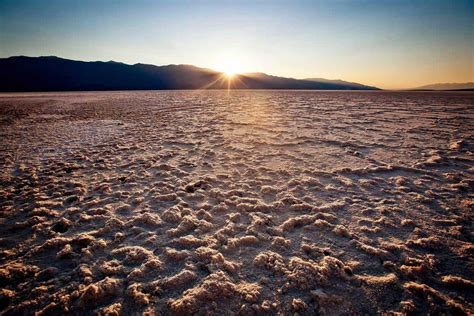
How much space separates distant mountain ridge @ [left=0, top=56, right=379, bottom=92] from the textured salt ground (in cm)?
8558

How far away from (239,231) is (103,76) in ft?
358

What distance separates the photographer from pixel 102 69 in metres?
97.8

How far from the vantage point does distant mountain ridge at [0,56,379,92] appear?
82.1m

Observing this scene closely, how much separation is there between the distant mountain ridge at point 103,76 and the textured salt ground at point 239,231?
8558 cm

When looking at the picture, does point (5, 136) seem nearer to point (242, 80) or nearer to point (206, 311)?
point (206, 311)

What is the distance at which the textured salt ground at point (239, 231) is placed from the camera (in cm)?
180

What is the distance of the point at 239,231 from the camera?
2574mm

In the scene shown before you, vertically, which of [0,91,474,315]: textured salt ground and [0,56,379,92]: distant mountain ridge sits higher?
[0,56,379,92]: distant mountain ridge

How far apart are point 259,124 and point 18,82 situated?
4042 inches

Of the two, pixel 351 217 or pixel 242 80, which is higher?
pixel 242 80

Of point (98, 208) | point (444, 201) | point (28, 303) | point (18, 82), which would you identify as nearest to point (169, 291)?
point (28, 303)

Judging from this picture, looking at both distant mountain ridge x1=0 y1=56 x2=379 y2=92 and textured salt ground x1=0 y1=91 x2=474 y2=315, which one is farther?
distant mountain ridge x1=0 y1=56 x2=379 y2=92

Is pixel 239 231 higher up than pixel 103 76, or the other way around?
pixel 103 76

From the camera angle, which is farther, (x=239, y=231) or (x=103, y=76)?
(x=103, y=76)
